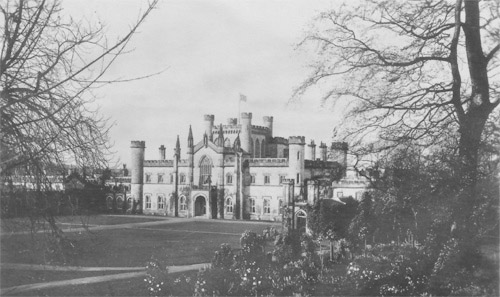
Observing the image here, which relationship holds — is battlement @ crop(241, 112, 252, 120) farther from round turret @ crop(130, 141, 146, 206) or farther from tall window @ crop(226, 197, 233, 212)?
round turret @ crop(130, 141, 146, 206)

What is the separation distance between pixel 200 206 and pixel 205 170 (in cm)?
366

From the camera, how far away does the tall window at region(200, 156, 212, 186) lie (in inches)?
1952

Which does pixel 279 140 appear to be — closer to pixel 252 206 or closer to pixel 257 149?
pixel 257 149

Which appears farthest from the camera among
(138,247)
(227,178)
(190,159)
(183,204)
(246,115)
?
(246,115)

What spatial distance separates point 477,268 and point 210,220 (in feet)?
121

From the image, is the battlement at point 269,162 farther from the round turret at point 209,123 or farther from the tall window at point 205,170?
the round turret at point 209,123

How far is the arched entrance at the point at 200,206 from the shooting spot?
162ft

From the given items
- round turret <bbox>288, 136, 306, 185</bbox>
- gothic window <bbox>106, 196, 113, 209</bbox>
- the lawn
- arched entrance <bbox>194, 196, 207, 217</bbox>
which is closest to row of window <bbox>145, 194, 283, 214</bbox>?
arched entrance <bbox>194, 196, 207, 217</bbox>

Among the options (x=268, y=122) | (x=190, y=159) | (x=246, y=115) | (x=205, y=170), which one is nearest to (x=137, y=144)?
(x=190, y=159)

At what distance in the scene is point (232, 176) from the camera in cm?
4775

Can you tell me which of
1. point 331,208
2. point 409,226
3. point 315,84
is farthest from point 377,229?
point 331,208

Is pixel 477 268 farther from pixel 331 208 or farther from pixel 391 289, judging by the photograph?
pixel 331 208

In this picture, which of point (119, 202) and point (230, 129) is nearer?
point (230, 129)

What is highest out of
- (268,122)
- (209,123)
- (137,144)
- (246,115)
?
(268,122)
